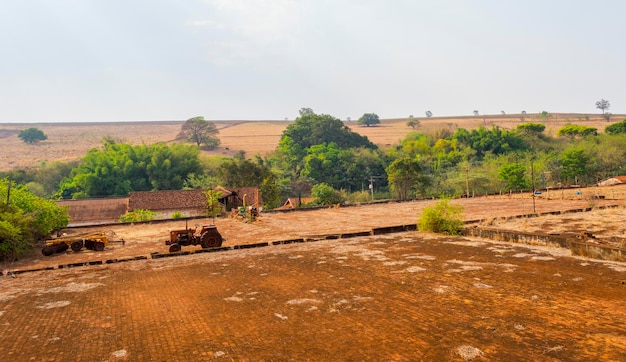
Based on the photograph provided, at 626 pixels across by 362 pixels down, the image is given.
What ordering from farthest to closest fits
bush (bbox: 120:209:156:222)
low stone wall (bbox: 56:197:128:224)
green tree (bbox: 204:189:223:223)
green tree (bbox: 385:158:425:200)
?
1. green tree (bbox: 385:158:425:200)
2. low stone wall (bbox: 56:197:128:224)
3. green tree (bbox: 204:189:223:223)
4. bush (bbox: 120:209:156:222)

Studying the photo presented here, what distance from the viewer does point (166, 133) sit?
112 m

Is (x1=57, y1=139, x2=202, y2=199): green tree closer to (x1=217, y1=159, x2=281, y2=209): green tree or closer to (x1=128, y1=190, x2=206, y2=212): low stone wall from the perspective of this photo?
(x1=217, y1=159, x2=281, y2=209): green tree

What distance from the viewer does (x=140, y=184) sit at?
168 feet

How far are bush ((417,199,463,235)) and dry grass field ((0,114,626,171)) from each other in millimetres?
66695

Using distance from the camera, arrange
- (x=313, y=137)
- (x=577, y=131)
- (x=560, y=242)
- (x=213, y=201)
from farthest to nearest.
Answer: (x=313, y=137) → (x=577, y=131) → (x=213, y=201) → (x=560, y=242)

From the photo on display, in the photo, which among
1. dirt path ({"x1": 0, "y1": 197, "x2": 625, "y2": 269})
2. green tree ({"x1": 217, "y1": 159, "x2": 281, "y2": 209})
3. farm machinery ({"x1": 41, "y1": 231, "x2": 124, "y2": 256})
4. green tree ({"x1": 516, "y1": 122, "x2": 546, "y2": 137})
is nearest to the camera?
dirt path ({"x1": 0, "y1": 197, "x2": 625, "y2": 269})

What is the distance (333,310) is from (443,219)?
35.7 ft

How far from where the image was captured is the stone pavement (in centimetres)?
646

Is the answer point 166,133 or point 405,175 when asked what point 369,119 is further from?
point 405,175

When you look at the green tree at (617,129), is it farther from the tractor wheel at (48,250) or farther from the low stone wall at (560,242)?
the tractor wheel at (48,250)

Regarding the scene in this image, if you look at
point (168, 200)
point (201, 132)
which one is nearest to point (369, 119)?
point (201, 132)

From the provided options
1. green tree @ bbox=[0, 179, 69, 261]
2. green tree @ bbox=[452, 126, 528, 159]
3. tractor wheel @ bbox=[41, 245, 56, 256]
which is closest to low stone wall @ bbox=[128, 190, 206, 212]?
green tree @ bbox=[0, 179, 69, 261]

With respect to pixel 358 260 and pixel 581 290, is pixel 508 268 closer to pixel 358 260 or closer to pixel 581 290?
pixel 581 290

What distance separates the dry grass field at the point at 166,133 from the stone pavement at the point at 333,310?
237ft
